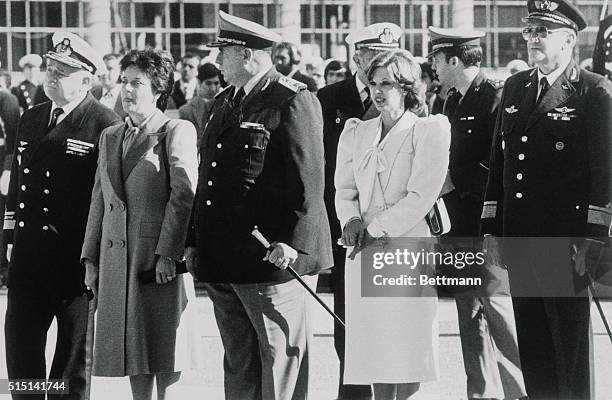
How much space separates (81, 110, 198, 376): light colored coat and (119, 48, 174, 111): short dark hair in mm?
160

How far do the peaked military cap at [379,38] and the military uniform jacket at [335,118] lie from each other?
0.16 metres

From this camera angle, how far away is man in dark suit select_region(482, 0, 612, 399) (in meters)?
5.34

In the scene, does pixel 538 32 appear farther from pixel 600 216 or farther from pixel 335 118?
pixel 335 118

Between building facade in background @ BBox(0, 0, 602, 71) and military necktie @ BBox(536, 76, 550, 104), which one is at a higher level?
building facade in background @ BBox(0, 0, 602, 71)

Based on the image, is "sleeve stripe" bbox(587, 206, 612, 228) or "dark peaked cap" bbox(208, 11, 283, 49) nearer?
"sleeve stripe" bbox(587, 206, 612, 228)

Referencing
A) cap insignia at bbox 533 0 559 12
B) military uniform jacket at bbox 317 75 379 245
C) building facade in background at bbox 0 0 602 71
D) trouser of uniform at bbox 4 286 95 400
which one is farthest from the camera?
building facade in background at bbox 0 0 602 71

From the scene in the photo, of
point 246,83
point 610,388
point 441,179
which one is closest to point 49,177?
point 246,83

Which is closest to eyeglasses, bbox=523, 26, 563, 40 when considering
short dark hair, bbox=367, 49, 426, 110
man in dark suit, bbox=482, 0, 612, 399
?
man in dark suit, bbox=482, 0, 612, 399

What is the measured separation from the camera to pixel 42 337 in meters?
5.76

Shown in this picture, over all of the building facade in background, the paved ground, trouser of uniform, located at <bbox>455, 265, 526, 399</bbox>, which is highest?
the building facade in background

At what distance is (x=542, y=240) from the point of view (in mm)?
5406

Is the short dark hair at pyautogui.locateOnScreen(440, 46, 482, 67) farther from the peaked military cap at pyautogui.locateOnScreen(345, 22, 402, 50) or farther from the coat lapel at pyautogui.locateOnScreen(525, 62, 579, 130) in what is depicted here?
the coat lapel at pyautogui.locateOnScreen(525, 62, 579, 130)

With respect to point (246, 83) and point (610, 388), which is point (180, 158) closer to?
point (246, 83)

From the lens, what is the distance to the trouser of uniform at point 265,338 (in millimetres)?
5387
